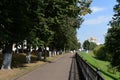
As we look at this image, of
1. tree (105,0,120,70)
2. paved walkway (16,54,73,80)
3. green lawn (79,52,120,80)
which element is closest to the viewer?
paved walkway (16,54,73,80)

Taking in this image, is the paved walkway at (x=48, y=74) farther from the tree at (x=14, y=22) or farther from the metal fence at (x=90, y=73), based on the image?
the tree at (x=14, y=22)

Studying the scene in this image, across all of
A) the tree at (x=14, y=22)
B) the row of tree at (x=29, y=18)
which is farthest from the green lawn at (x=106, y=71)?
the tree at (x=14, y=22)

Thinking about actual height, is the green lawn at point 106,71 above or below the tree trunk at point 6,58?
below

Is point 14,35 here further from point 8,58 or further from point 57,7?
point 57,7

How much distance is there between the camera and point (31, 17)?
31.1m

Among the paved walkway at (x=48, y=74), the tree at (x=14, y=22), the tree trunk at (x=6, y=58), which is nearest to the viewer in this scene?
the paved walkway at (x=48, y=74)

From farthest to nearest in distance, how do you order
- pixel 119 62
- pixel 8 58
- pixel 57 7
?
pixel 119 62, pixel 57 7, pixel 8 58

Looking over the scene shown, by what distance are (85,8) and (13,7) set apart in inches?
489

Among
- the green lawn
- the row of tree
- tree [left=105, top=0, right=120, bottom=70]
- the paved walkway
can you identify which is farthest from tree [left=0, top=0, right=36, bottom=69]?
tree [left=105, top=0, right=120, bottom=70]

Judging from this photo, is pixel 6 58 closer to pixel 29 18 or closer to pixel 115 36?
pixel 29 18

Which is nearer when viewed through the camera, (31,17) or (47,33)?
(31,17)

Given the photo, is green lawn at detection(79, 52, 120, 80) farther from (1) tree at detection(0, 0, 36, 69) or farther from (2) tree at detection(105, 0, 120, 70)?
(1) tree at detection(0, 0, 36, 69)

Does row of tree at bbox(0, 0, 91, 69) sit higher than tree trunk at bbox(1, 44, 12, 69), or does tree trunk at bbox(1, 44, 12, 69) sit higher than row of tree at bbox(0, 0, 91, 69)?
row of tree at bbox(0, 0, 91, 69)

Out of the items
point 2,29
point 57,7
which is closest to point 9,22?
point 2,29
